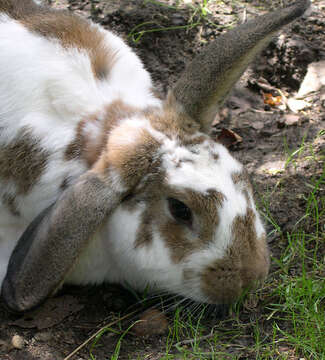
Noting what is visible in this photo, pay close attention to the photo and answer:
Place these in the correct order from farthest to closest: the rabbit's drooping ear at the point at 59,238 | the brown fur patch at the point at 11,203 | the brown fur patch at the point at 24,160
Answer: the brown fur patch at the point at 11,203 → the brown fur patch at the point at 24,160 → the rabbit's drooping ear at the point at 59,238

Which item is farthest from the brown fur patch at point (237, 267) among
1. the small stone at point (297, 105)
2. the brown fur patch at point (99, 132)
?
the small stone at point (297, 105)

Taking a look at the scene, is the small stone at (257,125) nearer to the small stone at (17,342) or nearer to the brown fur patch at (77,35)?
the brown fur patch at (77,35)

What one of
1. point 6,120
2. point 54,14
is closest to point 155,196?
point 6,120

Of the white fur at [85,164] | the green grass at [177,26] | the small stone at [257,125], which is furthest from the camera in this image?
the green grass at [177,26]

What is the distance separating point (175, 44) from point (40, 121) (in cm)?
257

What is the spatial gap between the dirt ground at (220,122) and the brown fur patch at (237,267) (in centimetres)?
36

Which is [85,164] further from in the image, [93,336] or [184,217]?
[93,336]

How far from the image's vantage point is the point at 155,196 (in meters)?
3.20

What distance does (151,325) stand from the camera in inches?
135

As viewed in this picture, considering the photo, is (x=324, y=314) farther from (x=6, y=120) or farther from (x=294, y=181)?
(x=6, y=120)

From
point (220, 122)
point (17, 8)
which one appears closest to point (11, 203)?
point (17, 8)

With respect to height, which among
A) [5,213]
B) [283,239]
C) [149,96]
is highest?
[149,96]

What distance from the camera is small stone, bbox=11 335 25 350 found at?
3264mm

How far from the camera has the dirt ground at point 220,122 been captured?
3375 mm
